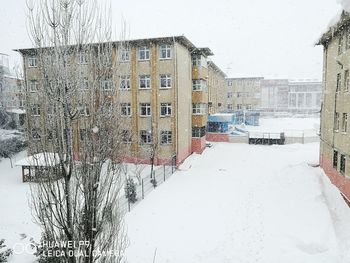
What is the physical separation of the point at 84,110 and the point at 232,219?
38.0 ft

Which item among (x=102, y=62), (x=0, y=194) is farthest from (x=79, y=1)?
(x=0, y=194)

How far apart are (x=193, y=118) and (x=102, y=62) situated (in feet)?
81.8

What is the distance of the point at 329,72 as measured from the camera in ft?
71.1

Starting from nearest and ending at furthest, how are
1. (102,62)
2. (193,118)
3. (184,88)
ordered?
(102,62)
(184,88)
(193,118)

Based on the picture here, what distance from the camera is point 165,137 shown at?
26.9 meters

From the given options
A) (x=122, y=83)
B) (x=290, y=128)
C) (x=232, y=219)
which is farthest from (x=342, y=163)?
(x=290, y=128)

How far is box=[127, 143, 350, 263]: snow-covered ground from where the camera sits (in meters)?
12.3

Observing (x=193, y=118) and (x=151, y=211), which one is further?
(x=193, y=118)

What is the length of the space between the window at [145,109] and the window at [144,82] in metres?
1.67

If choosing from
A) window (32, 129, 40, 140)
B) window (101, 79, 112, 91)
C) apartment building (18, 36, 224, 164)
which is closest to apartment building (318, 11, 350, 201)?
apartment building (18, 36, 224, 164)

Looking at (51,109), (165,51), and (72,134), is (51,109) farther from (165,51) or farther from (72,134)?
(165,51)

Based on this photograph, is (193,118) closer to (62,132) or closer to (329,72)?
(329,72)

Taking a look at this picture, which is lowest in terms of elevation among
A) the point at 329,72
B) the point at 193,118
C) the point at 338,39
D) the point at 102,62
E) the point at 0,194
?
the point at 0,194

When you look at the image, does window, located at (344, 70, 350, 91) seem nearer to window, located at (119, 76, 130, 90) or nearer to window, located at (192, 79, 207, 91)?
window, located at (119, 76, 130, 90)
